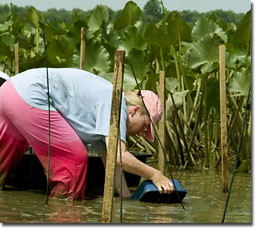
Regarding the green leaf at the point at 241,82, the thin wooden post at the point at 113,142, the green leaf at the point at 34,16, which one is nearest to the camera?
the thin wooden post at the point at 113,142


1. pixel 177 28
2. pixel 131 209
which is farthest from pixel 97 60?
pixel 131 209

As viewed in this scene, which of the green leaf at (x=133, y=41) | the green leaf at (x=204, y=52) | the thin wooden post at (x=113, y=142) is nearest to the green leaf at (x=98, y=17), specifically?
the green leaf at (x=133, y=41)

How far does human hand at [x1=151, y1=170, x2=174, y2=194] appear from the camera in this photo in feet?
12.7

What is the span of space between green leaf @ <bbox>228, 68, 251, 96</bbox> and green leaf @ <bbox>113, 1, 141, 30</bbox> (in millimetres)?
1726

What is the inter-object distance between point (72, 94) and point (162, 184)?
0.63 m

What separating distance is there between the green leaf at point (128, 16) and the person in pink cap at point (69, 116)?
2789mm

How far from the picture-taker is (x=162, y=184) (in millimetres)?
3889

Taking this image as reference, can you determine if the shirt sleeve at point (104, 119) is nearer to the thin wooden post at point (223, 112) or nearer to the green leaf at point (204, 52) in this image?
the thin wooden post at point (223, 112)

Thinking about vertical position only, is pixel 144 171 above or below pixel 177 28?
below

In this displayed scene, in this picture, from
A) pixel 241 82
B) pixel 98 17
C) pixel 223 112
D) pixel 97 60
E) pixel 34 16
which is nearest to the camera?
pixel 223 112

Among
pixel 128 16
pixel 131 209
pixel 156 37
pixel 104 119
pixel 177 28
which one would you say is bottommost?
pixel 131 209

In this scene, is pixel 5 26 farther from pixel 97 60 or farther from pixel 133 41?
pixel 97 60

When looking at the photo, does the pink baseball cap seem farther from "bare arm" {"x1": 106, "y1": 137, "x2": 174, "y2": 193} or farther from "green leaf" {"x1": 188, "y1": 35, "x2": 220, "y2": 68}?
"green leaf" {"x1": 188, "y1": 35, "x2": 220, "y2": 68}

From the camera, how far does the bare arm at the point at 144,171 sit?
3.71 metres
